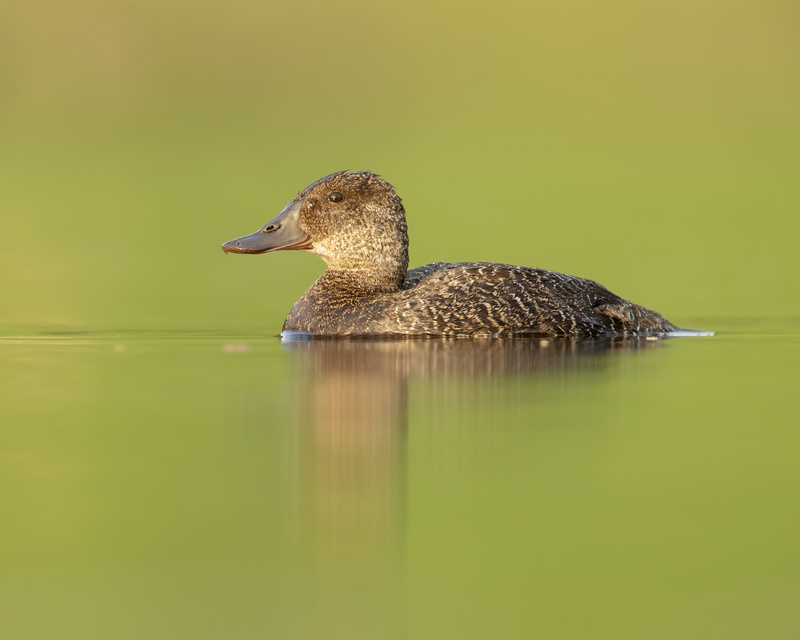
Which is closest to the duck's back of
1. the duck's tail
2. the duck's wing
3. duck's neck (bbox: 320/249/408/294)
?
the duck's wing

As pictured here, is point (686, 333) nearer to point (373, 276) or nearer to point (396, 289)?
point (396, 289)

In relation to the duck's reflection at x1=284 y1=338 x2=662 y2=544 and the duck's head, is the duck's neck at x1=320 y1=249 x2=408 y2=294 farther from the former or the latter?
the duck's reflection at x1=284 y1=338 x2=662 y2=544

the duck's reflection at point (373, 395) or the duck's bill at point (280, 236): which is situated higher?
the duck's bill at point (280, 236)

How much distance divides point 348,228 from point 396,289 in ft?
2.28

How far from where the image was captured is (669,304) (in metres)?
15.6

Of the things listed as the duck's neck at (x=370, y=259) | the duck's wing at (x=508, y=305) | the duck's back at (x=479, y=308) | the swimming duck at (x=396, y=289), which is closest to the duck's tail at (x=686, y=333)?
the swimming duck at (x=396, y=289)

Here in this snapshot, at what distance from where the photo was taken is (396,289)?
38.9 feet

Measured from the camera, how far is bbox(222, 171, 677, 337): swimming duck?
1099 centimetres

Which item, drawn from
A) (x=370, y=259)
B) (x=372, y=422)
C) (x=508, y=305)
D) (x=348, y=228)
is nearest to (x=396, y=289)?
(x=370, y=259)

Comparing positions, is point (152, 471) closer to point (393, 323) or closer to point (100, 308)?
point (393, 323)

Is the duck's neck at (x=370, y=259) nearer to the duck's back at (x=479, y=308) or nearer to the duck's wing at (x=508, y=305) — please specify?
the duck's back at (x=479, y=308)

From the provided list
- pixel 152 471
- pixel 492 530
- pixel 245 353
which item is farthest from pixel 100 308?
pixel 492 530

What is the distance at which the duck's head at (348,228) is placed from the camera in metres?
11.8

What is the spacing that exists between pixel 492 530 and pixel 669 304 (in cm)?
1109
